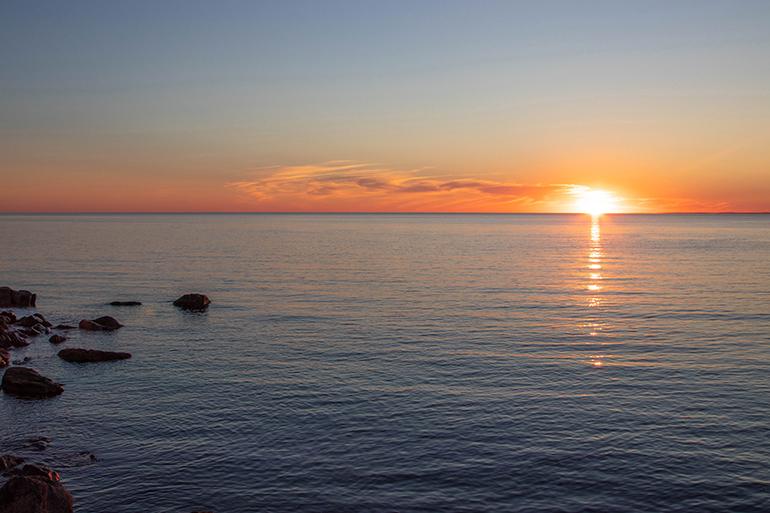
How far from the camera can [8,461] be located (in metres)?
19.2

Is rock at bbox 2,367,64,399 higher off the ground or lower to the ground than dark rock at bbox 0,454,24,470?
higher

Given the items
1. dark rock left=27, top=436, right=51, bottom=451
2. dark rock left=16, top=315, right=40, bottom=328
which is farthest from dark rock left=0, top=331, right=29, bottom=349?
dark rock left=27, top=436, right=51, bottom=451

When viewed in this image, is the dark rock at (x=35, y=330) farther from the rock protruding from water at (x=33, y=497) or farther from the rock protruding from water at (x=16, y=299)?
the rock protruding from water at (x=33, y=497)

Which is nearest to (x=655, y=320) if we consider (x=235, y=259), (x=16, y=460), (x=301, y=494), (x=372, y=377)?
(x=372, y=377)

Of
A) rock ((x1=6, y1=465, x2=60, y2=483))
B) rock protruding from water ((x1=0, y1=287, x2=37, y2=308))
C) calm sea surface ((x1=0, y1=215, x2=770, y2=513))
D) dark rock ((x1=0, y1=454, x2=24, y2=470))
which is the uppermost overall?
rock protruding from water ((x1=0, y1=287, x2=37, y2=308))

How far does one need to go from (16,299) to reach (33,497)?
146ft

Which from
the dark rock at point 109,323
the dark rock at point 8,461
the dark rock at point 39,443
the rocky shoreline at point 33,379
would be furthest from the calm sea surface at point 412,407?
the dark rock at point 109,323

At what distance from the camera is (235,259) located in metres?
98.9

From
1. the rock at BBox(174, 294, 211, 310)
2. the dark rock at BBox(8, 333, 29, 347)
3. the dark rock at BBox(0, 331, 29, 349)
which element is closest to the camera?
the dark rock at BBox(0, 331, 29, 349)

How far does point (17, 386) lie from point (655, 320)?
42935 mm

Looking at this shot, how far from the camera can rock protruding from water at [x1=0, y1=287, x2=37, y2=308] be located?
52.1m

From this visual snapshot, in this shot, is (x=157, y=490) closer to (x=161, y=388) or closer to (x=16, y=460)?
(x=16, y=460)

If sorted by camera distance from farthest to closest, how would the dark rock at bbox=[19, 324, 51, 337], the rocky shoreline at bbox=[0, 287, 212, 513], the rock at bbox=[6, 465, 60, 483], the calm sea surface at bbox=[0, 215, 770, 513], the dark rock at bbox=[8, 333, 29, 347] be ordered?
the dark rock at bbox=[19, 324, 51, 337] → the dark rock at bbox=[8, 333, 29, 347] → the calm sea surface at bbox=[0, 215, 770, 513] → the rock at bbox=[6, 465, 60, 483] → the rocky shoreline at bbox=[0, 287, 212, 513]

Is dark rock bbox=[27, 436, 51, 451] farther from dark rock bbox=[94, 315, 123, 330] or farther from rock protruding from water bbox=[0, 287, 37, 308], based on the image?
rock protruding from water bbox=[0, 287, 37, 308]
